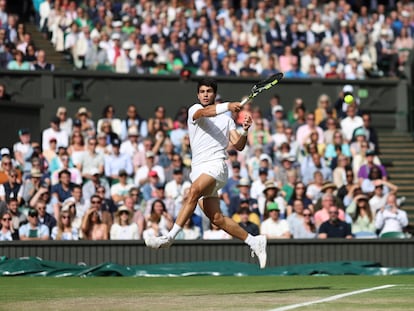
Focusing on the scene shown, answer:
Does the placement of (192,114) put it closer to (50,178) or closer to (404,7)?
Answer: (50,178)

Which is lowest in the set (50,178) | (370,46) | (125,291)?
(125,291)

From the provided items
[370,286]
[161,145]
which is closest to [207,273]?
[370,286]

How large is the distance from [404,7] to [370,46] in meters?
3.01

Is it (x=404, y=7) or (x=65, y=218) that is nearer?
(x=65, y=218)

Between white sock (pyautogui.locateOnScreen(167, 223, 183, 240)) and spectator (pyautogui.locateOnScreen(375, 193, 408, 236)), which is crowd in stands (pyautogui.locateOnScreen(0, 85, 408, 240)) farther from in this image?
white sock (pyautogui.locateOnScreen(167, 223, 183, 240))

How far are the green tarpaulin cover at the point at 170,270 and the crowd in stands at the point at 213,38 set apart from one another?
29.3 feet

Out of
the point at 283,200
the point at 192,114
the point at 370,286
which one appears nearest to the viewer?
the point at 192,114

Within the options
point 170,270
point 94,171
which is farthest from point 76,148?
point 170,270

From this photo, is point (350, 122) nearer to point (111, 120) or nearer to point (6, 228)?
point (111, 120)

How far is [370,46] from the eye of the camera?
2969 centimetres

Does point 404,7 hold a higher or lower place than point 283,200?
higher

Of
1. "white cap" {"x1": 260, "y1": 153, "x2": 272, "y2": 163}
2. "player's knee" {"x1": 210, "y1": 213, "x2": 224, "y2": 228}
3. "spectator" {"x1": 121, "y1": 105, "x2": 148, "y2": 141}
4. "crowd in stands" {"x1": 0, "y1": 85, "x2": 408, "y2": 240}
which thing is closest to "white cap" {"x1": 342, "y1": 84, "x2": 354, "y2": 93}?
"crowd in stands" {"x1": 0, "y1": 85, "x2": 408, "y2": 240}

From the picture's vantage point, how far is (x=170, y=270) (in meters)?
17.6

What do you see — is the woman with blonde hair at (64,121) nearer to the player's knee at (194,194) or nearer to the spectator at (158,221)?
the spectator at (158,221)
